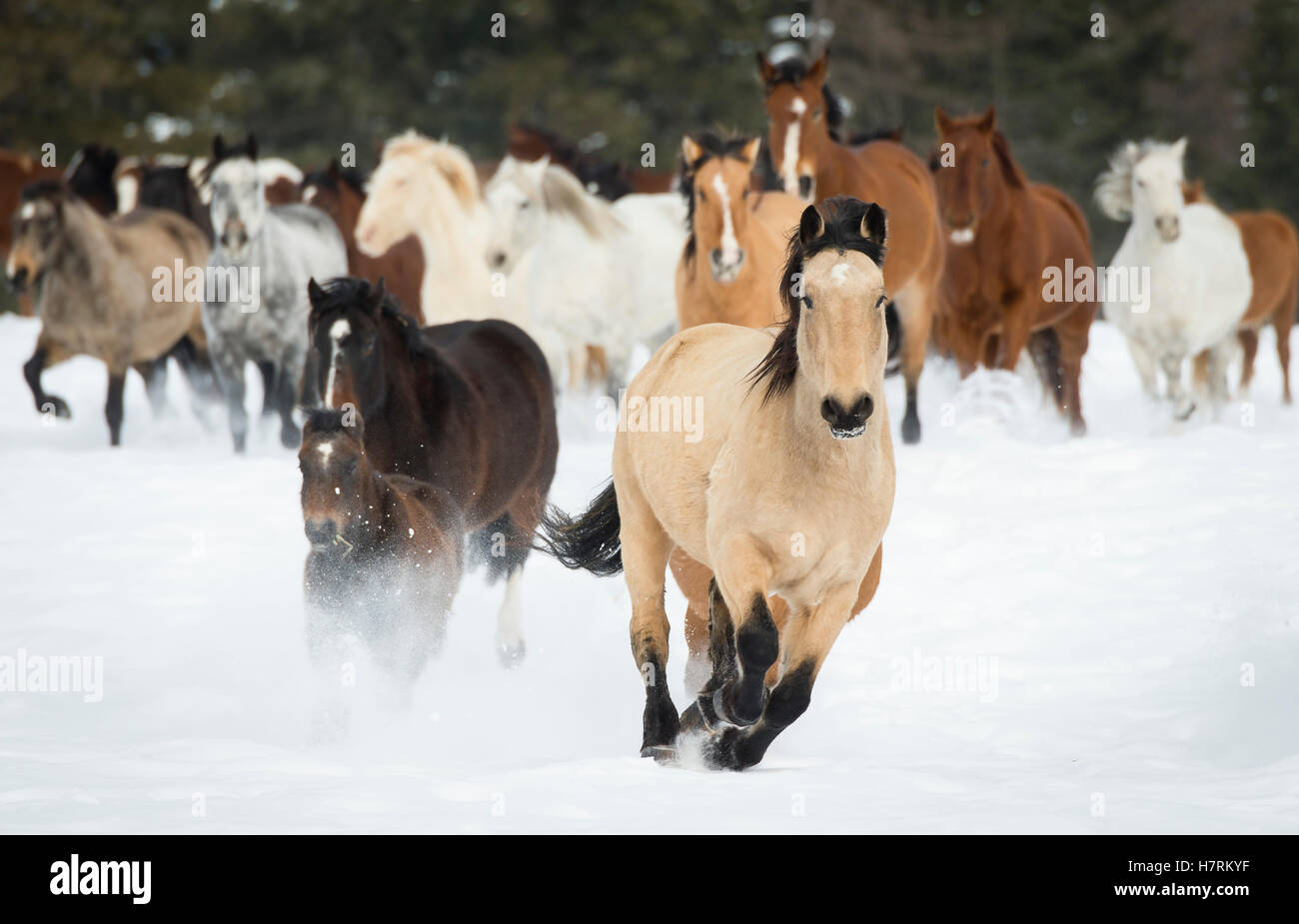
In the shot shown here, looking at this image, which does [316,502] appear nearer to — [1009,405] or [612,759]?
[612,759]

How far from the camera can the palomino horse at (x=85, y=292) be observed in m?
11.3

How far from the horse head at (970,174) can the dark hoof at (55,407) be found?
6.26 meters

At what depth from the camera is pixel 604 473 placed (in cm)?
986

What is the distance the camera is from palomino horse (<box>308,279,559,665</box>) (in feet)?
21.3

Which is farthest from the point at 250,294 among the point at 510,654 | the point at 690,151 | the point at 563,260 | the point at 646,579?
the point at 646,579

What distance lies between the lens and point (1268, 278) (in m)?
14.3

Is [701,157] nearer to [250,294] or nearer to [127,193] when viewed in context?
[250,294]

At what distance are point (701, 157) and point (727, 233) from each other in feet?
1.83

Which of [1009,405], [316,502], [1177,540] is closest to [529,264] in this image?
[1009,405]

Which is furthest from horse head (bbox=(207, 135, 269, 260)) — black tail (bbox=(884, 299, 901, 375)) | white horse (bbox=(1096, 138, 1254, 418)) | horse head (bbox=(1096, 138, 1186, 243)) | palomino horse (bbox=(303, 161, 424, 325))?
horse head (bbox=(1096, 138, 1186, 243))

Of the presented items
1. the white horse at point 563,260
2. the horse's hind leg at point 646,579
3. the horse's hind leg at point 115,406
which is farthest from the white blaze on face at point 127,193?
the horse's hind leg at point 646,579

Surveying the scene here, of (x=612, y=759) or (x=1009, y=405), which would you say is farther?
(x=1009, y=405)

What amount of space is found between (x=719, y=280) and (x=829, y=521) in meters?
3.84

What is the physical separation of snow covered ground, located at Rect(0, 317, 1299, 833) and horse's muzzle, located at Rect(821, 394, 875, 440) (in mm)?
1065
